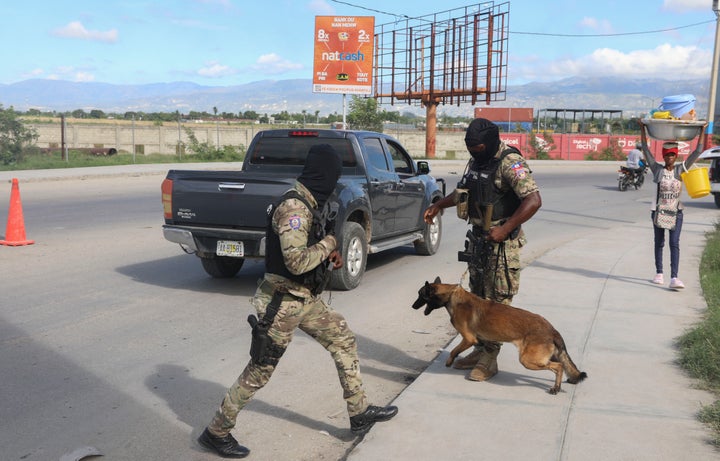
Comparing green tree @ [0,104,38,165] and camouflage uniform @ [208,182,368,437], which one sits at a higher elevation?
green tree @ [0,104,38,165]

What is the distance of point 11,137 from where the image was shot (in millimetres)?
28562

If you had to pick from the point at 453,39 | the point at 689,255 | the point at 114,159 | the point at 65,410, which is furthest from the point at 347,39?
the point at 65,410

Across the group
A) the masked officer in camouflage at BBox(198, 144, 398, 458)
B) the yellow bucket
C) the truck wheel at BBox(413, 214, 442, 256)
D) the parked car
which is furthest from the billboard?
the masked officer in camouflage at BBox(198, 144, 398, 458)

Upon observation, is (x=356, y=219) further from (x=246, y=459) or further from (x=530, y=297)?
(x=246, y=459)

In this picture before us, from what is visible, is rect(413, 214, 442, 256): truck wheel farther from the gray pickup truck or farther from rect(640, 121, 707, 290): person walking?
rect(640, 121, 707, 290): person walking

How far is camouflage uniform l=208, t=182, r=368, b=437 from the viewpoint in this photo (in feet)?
12.3

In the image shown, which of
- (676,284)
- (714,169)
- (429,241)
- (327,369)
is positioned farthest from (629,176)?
(327,369)

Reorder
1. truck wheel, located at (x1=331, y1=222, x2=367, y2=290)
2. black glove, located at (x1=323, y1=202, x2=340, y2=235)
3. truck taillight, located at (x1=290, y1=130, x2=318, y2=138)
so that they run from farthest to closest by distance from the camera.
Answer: truck taillight, located at (x1=290, y1=130, x2=318, y2=138) < truck wheel, located at (x1=331, y1=222, x2=367, y2=290) < black glove, located at (x1=323, y1=202, x2=340, y2=235)

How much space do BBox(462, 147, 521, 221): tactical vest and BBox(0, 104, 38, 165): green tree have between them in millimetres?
26633

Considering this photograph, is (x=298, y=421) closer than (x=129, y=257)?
Yes

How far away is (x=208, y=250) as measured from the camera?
790cm

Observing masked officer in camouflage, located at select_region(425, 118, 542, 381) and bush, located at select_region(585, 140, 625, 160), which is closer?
masked officer in camouflage, located at select_region(425, 118, 542, 381)

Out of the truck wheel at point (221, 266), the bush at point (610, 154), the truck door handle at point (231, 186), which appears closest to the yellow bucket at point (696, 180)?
the truck door handle at point (231, 186)

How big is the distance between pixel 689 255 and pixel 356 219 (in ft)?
18.5
